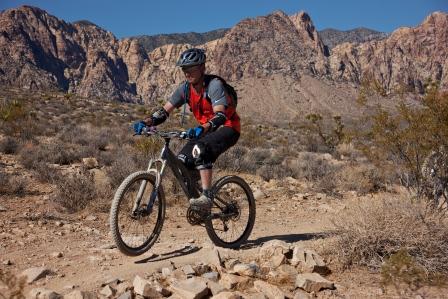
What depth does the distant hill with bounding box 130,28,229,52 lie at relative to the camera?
144000mm

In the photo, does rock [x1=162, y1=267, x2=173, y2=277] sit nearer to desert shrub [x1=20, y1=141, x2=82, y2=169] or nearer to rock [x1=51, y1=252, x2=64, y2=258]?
rock [x1=51, y1=252, x2=64, y2=258]

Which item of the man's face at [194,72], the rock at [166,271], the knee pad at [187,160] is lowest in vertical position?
the rock at [166,271]

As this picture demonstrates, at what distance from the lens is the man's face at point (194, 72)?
16.8ft

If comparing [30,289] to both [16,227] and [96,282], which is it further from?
[16,227]

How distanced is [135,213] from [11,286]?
4.37ft

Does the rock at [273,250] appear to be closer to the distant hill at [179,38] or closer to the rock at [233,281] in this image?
the rock at [233,281]

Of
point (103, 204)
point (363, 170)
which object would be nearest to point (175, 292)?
point (103, 204)

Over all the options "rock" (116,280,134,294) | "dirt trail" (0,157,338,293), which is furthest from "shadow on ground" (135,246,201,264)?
"rock" (116,280,134,294)

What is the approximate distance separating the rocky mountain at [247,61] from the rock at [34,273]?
8093 centimetres

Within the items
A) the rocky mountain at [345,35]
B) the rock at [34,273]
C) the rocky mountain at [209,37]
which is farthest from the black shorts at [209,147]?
the rocky mountain at [345,35]

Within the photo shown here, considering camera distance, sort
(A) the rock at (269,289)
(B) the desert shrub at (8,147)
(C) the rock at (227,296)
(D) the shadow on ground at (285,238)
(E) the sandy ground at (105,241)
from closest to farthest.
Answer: (C) the rock at (227,296)
(A) the rock at (269,289)
(E) the sandy ground at (105,241)
(D) the shadow on ground at (285,238)
(B) the desert shrub at (8,147)

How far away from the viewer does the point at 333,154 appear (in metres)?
18.8

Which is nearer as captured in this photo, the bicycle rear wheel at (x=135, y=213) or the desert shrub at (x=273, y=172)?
the bicycle rear wheel at (x=135, y=213)

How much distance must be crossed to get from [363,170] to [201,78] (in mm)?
7909
